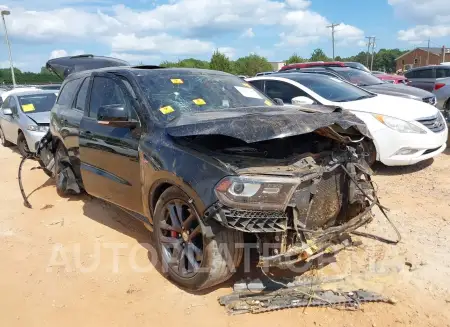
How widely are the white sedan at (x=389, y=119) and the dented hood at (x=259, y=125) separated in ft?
→ 9.13

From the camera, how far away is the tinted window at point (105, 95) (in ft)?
13.3

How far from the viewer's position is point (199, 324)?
2.94 metres

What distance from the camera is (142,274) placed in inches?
145

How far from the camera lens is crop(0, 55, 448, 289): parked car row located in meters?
2.86

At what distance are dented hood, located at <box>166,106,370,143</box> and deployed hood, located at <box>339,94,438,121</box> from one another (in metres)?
3.04

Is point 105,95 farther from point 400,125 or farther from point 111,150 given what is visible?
point 400,125

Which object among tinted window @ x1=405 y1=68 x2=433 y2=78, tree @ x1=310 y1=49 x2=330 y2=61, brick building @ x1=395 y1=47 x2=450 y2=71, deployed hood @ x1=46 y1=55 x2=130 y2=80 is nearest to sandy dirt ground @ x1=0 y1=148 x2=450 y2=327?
deployed hood @ x1=46 y1=55 x2=130 y2=80

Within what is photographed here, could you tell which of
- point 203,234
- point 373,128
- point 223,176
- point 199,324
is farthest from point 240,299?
point 373,128

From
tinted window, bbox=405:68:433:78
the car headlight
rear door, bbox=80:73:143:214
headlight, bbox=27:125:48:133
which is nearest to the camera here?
the car headlight

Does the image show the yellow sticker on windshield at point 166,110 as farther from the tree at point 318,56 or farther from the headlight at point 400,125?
the tree at point 318,56

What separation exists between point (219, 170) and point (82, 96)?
A: 287 centimetres

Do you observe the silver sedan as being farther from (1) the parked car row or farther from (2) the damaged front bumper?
(2) the damaged front bumper

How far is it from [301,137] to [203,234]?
1128 mm

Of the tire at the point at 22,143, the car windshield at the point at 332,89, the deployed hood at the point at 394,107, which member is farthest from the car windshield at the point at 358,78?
the tire at the point at 22,143
